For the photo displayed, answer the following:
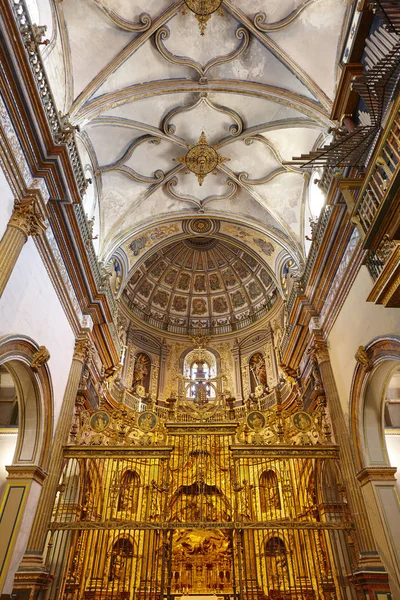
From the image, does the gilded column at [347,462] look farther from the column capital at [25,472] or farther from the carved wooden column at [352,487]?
the column capital at [25,472]

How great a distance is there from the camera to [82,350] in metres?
13.3

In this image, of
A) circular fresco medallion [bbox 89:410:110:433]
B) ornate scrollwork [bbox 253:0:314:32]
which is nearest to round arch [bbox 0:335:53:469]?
circular fresco medallion [bbox 89:410:110:433]

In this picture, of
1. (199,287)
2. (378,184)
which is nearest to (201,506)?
(378,184)

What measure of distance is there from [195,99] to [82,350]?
375 inches

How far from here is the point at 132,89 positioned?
13.6 metres

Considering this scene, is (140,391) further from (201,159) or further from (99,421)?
(201,159)

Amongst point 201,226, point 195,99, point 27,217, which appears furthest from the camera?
point 201,226

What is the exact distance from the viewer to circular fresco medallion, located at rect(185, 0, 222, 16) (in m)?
12.3

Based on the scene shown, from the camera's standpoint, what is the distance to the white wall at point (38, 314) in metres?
9.16

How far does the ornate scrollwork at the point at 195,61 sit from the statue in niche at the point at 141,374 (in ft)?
47.9

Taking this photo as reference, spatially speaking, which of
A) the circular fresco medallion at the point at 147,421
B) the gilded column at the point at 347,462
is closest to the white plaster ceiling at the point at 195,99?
the gilded column at the point at 347,462

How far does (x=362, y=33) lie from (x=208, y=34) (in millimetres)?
5805

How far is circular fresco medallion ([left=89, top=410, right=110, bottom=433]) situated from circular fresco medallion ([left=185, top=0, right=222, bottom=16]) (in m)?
11.9

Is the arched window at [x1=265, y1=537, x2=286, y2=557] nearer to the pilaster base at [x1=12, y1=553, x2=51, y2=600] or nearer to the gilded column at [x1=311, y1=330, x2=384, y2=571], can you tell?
the gilded column at [x1=311, y1=330, x2=384, y2=571]
